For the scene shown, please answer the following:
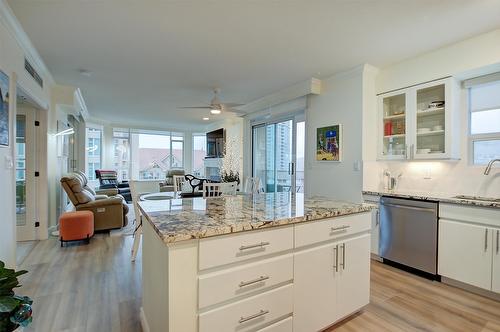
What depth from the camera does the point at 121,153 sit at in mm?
9203

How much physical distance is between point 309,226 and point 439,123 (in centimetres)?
265

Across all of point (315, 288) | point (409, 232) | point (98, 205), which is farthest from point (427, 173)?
point (98, 205)

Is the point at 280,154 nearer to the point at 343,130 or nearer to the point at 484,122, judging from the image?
the point at 343,130

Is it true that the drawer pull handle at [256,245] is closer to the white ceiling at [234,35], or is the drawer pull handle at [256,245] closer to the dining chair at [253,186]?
the white ceiling at [234,35]

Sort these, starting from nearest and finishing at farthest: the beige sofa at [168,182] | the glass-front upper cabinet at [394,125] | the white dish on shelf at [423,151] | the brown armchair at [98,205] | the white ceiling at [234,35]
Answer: the white ceiling at [234,35]
the white dish on shelf at [423,151]
the glass-front upper cabinet at [394,125]
the brown armchair at [98,205]
the beige sofa at [168,182]

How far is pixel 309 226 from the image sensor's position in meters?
1.70

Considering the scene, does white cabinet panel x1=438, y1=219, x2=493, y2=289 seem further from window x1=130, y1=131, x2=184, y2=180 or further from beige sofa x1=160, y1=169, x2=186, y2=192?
window x1=130, y1=131, x2=184, y2=180

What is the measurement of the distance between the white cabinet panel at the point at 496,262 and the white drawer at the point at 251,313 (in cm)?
217

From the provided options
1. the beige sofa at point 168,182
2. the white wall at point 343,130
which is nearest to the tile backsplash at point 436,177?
the white wall at point 343,130

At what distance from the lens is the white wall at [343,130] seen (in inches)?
145

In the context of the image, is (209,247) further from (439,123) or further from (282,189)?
(282,189)

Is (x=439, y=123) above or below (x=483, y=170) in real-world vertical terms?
above

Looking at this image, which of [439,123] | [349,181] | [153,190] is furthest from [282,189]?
[153,190]

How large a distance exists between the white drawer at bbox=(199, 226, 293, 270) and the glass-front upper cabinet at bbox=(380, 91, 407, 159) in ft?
8.68
